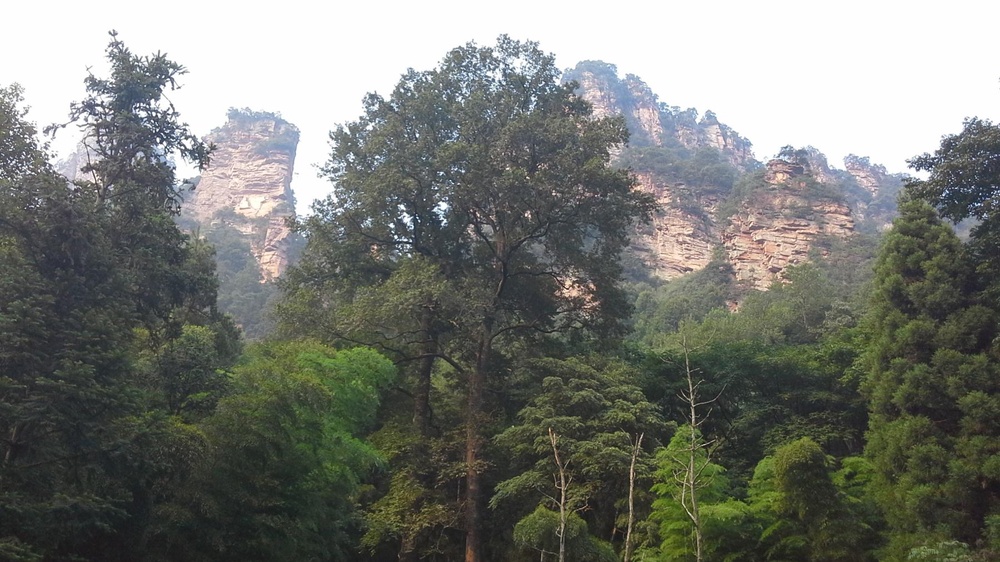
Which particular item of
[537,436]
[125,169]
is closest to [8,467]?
[125,169]

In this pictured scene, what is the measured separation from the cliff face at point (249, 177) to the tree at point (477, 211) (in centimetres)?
4037

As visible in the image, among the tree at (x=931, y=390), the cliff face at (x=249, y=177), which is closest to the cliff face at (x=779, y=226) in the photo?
the tree at (x=931, y=390)

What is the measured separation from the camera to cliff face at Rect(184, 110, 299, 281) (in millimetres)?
58719

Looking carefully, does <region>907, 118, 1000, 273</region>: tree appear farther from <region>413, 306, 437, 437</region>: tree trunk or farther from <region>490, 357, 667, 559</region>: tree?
<region>413, 306, 437, 437</region>: tree trunk

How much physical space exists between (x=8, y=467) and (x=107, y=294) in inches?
91.5

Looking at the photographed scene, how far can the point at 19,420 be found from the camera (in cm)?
720

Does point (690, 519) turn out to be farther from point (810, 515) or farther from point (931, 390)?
point (931, 390)

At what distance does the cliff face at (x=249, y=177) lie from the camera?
58.7 meters

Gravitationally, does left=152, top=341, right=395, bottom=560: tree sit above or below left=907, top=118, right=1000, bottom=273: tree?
below

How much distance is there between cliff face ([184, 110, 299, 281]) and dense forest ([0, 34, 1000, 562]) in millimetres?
41556

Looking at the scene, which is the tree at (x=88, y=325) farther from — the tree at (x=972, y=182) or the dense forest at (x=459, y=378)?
the tree at (x=972, y=182)

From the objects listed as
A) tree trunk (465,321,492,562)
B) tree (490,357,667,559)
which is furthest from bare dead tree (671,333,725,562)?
tree trunk (465,321,492,562)

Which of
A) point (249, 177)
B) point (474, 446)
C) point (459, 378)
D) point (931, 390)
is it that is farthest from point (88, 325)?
point (249, 177)

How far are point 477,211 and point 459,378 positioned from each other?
11.4 feet
